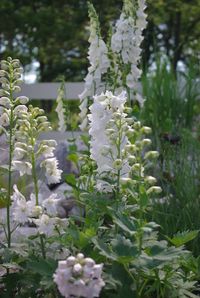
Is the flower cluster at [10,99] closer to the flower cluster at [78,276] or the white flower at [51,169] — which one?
the white flower at [51,169]

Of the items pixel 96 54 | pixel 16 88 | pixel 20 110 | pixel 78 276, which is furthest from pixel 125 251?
pixel 96 54

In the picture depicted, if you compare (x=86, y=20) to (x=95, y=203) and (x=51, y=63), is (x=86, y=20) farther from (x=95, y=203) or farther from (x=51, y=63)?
(x=95, y=203)

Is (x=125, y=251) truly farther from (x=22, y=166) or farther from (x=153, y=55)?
(x=153, y=55)

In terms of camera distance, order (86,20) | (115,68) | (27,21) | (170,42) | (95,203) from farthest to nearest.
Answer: (170,42) → (86,20) → (27,21) → (115,68) → (95,203)

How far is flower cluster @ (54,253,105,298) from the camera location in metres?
1.49

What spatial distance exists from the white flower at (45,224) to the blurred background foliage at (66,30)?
10145mm

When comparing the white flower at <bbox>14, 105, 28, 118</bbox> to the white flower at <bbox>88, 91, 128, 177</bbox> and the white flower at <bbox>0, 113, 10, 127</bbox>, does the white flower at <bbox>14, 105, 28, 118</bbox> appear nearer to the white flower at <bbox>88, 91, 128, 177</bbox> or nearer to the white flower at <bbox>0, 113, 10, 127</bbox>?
the white flower at <bbox>0, 113, 10, 127</bbox>

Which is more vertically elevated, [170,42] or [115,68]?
[170,42]

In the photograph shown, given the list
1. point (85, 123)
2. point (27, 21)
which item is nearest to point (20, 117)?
point (85, 123)

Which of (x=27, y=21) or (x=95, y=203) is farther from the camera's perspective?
(x=27, y=21)

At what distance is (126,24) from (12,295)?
157 centimetres

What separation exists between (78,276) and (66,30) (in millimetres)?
12734

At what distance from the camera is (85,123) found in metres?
3.11

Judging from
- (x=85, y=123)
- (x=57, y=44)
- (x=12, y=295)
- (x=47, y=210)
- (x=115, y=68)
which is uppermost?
(x=57, y=44)
